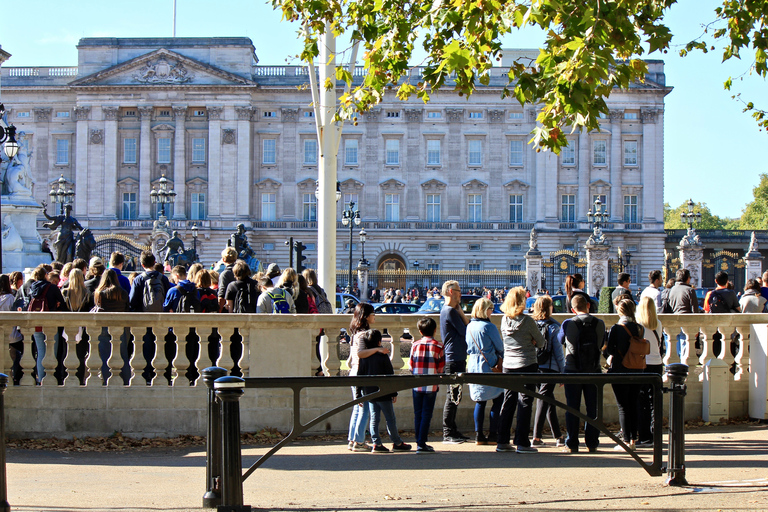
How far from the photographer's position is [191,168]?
7250cm

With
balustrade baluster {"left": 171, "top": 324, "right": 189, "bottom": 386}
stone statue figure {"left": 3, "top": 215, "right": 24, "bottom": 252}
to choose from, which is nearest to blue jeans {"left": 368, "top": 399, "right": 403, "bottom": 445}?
balustrade baluster {"left": 171, "top": 324, "right": 189, "bottom": 386}

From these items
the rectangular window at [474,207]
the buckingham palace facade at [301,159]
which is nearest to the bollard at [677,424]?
the buckingham palace facade at [301,159]

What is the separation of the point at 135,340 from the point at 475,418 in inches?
151

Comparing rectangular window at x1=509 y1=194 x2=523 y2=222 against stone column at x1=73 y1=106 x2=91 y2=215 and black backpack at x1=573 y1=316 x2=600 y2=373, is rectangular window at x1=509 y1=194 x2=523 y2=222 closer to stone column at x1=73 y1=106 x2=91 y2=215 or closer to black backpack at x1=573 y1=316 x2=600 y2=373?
stone column at x1=73 y1=106 x2=91 y2=215

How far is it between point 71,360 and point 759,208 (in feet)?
333

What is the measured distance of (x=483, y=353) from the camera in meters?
9.27

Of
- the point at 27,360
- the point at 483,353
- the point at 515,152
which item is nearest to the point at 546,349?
the point at 483,353

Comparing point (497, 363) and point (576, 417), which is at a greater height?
point (497, 363)

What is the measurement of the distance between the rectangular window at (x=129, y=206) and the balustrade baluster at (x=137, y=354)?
65.7 metres

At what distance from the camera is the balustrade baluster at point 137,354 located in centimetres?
950

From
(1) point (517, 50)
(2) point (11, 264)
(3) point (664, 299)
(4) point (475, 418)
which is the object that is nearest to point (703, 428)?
(4) point (475, 418)

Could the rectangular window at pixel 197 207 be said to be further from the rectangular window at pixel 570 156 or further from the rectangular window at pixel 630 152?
the rectangular window at pixel 630 152

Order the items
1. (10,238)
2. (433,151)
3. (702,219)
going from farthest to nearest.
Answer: (702,219), (433,151), (10,238)

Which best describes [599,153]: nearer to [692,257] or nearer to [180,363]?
[692,257]
